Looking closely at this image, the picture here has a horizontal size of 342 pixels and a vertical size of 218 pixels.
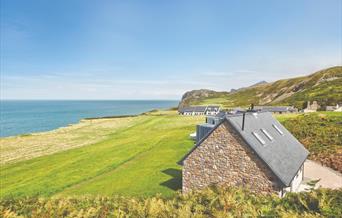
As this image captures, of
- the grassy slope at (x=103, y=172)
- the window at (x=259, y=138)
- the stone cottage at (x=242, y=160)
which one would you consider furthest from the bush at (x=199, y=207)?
the grassy slope at (x=103, y=172)

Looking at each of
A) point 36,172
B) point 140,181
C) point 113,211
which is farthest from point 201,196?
point 36,172

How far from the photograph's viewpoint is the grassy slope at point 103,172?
30812mm

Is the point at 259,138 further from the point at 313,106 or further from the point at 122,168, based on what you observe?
the point at 313,106

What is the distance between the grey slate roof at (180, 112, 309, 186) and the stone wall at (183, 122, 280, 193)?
1.46ft

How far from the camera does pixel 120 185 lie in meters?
31.0

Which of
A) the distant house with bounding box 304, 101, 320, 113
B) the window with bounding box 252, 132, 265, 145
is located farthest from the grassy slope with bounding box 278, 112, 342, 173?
the distant house with bounding box 304, 101, 320, 113

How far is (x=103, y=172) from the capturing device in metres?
38.5

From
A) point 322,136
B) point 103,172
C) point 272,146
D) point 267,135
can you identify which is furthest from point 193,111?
point 272,146

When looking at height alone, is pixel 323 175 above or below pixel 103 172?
above

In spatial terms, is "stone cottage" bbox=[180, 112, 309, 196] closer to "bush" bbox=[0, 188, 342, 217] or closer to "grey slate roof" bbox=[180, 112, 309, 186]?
"grey slate roof" bbox=[180, 112, 309, 186]

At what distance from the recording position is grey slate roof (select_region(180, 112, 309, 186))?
22.2 meters

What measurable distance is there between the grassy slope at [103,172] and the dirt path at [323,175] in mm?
14865

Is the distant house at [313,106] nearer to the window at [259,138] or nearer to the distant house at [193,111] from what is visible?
the distant house at [193,111]

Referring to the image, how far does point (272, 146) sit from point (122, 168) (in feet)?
71.6
